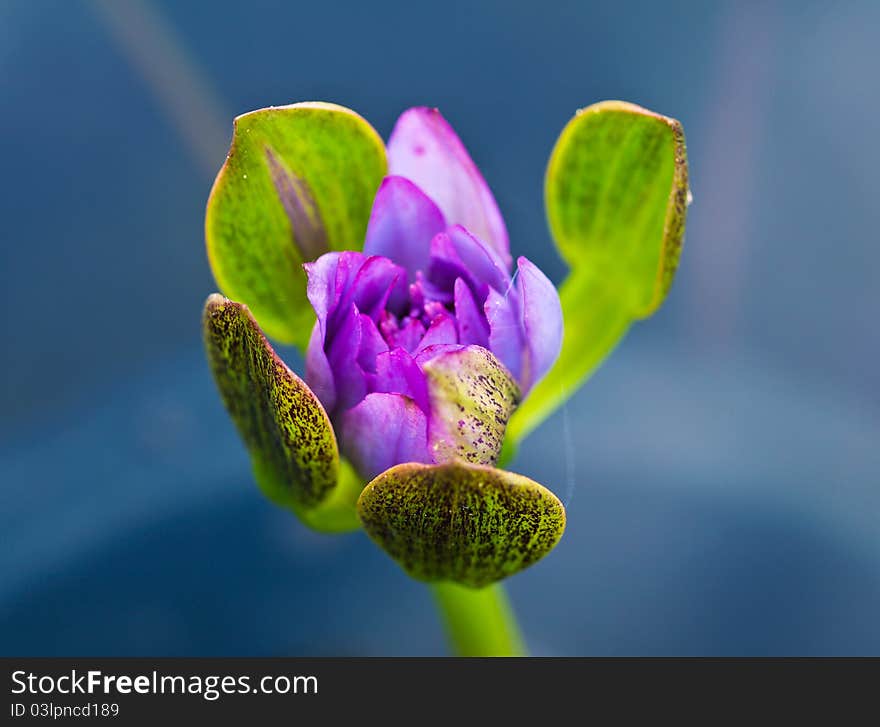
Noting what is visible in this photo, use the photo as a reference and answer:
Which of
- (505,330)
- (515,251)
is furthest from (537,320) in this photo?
(515,251)

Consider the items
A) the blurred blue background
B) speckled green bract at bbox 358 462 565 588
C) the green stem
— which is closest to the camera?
speckled green bract at bbox 358 462 565 588

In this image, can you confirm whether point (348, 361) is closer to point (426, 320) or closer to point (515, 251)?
point (426, 320)

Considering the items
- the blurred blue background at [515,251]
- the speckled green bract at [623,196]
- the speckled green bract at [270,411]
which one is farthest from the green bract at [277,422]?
the blurred blue background at [515,251]

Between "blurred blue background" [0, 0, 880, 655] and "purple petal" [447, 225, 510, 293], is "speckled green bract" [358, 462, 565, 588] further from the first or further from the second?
"blurred blue background" [0, 0, 880, 655]

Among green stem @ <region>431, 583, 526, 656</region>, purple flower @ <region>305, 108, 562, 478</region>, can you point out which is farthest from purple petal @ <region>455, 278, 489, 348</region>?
green stem @ <region>431, 583, 526, 656</region>

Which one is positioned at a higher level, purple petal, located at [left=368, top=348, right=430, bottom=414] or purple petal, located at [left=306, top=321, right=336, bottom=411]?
purple petal, located at [left=306, top=321, right=336, bottom=411]

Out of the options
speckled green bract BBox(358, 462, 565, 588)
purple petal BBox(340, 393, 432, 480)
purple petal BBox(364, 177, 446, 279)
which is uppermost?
purple petal BBox(364, 177, 446, 279)

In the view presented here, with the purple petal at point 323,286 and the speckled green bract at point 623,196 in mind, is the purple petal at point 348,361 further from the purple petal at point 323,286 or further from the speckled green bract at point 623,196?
the speckled green bract at point 623,196
